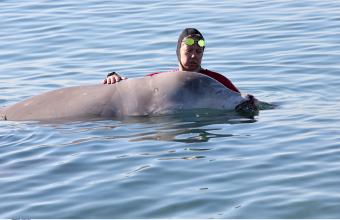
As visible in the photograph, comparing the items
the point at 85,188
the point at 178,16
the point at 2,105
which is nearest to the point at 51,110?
the point at 2,105

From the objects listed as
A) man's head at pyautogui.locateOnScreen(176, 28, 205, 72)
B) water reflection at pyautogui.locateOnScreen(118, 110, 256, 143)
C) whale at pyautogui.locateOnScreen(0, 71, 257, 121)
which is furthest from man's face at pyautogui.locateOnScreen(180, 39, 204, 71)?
water reflection at pyautogui.locateOnScreen(118, 110, 256, 143)

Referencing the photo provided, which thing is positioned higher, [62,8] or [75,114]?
[62,8]

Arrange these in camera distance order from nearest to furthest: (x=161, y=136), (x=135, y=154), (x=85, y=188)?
(x=85, y=188) < (x=135, y=154) < (x=161, y=136)

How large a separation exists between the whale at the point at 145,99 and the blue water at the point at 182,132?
6.8 inches

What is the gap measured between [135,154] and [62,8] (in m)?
12.6

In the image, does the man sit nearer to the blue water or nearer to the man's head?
the man's head

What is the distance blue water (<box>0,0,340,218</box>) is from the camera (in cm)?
931

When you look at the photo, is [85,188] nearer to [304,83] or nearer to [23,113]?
[23,113]

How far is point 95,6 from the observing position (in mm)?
23109

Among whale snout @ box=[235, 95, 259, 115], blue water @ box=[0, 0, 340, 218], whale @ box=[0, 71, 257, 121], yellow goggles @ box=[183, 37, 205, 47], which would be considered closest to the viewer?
blue water @ box=[0, 0, 340, 218]

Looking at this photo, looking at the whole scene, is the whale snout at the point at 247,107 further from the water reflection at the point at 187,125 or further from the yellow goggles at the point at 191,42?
the yellow goggles at the point at 191,42

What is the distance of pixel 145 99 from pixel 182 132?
1.04 meters

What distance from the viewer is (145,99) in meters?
12.9

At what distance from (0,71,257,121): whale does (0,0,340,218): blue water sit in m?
0.17
